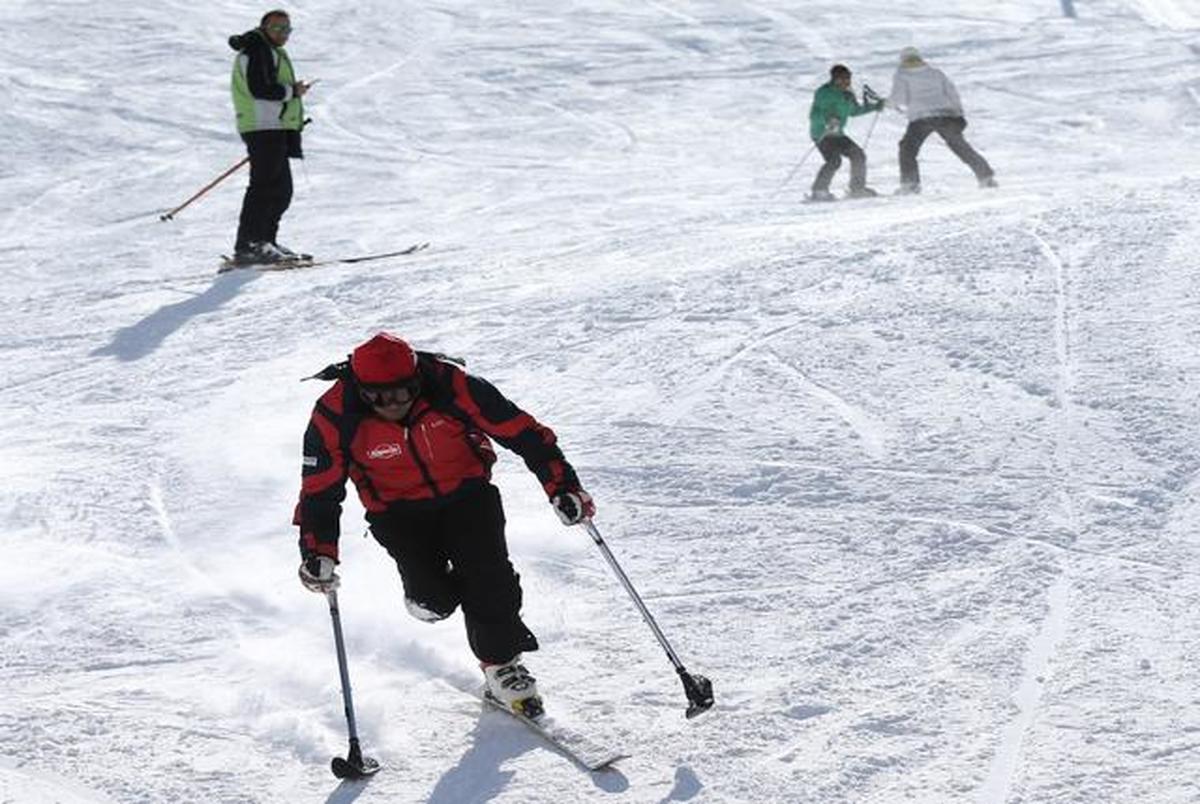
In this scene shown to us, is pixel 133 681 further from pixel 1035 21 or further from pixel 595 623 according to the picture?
pixel 1035 21

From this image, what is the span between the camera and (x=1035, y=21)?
25.9 m

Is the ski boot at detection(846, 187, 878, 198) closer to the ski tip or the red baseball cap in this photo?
the red baseball cap

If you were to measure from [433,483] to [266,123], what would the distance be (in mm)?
7176

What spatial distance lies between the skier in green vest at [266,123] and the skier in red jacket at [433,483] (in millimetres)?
6839

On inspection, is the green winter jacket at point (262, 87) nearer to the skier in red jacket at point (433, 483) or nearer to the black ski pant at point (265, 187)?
the black ski pant at point (265, 187)

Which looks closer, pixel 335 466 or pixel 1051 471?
pixel 335 466

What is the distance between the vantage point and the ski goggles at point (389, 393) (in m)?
5.35

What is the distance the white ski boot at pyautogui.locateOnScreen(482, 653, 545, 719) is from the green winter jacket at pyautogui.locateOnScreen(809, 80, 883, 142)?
11.7 meters

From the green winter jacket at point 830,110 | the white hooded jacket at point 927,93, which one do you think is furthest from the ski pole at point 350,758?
the white hooded jacket at point 927,93

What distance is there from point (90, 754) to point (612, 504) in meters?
2.71

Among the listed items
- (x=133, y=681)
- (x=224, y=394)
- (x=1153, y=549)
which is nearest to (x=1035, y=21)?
(x=224, y=394)

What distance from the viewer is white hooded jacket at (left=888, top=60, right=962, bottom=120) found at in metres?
16.8

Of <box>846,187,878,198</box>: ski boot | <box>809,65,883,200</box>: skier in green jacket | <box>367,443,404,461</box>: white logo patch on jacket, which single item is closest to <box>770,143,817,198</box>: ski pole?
<box>809,65,883,200</box>: skier in green jacket

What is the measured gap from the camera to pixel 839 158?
16906mm
